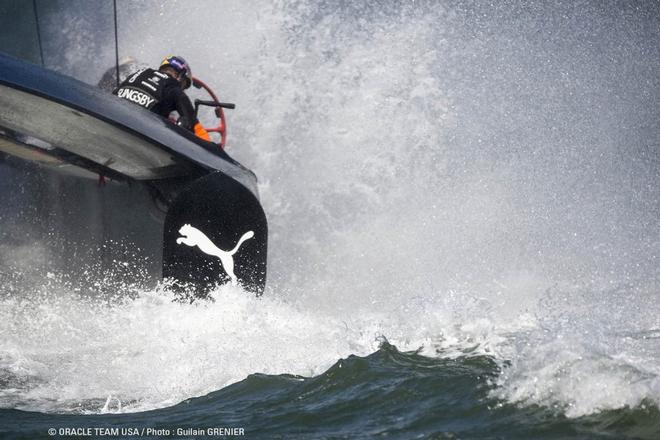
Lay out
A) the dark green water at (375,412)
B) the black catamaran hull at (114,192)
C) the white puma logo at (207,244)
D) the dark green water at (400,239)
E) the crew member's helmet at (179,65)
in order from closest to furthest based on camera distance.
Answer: the dark green water at (375,412)
the dark green water at (400,239)
the black catamaran hull at (114,192)
the white puma logo at (207,244)
the crew member's helmet at (179,65)

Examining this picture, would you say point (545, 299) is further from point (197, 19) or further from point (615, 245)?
point (197, 19)

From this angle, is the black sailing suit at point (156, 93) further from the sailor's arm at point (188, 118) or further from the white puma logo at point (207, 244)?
the white puma logo at point (207, 244)


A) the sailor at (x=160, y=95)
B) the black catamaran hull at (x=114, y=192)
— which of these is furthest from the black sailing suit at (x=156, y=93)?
the black catamaran hull at (x=114, y=192)

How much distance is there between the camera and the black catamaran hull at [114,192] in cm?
433

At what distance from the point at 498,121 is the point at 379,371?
180 inches

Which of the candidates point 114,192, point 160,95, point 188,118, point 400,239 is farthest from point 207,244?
point 400,239

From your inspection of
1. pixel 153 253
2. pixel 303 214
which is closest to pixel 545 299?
pixel 303 214

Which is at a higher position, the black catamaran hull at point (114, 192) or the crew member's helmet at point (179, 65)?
the crew member's helmet at point (179, 65)

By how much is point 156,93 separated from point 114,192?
658 mm

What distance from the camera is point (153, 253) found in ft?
15.9

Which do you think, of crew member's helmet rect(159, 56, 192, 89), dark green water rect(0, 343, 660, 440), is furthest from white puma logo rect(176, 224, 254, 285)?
crew member's helmet rect(159, 56, 192, 89)

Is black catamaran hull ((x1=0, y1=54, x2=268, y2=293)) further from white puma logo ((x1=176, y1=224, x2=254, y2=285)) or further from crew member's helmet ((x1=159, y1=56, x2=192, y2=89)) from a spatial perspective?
crew member's helmet ((x1=159, y1=56, x2=192, y2=89))

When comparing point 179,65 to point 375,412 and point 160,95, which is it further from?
point 375,412

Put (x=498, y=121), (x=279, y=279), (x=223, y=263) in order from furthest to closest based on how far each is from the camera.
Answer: (x=498, y=121) < (x=279, y=279) < (x=223, y=263)
